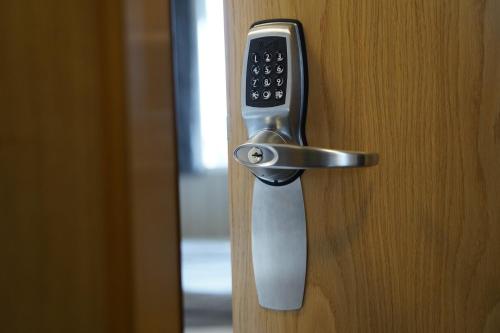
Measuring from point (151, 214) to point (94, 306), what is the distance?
250 millimetres

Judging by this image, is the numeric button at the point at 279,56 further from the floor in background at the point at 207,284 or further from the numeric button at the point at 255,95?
the floor in background at the point at 207,284

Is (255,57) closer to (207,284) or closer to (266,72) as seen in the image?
(266,72)

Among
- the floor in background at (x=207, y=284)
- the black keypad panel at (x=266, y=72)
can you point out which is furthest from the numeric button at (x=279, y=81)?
the floor in background at (x=207, y=284)

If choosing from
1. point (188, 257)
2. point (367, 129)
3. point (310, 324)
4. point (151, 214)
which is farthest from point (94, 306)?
point (367, 129)

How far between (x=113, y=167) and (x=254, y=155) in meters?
0.44

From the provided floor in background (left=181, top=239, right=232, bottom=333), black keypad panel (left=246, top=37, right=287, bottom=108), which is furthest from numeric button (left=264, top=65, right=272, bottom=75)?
floor in background (left=181, top=239, right=232, bottom=333)

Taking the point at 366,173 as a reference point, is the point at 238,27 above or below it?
above

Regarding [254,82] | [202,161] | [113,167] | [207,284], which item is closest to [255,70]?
[254,82]

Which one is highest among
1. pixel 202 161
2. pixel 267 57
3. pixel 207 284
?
pixel 267 57

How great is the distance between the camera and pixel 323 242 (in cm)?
30

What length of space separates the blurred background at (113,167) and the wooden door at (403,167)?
114 millimetres

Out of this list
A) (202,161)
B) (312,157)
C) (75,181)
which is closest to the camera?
(312,157)

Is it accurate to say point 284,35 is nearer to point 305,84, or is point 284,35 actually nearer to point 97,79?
point 305,84

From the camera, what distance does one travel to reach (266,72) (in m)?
0.29
